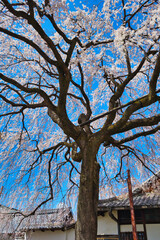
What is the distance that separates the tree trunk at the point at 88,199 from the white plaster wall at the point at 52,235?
704cm

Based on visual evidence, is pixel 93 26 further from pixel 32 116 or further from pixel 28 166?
pixel 28 166

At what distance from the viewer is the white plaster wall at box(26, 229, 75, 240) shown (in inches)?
372

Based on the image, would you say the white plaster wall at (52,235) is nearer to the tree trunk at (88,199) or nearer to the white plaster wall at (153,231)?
the white plaster wall at (153,231)

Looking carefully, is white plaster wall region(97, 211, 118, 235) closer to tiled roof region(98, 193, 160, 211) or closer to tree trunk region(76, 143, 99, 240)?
tiled roof region(98, 193, 160, 211)

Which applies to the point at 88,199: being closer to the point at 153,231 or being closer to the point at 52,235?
the point at 153,231

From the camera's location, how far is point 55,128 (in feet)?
23.3

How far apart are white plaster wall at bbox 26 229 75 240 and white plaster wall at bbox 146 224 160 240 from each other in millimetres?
4731

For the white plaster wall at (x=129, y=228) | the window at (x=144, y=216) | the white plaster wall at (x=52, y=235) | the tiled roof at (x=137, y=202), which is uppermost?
the tiled roof at (x=137, y=202)

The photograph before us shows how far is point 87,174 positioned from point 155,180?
185 inches

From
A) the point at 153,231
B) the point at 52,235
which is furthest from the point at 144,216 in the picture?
the point at 52,235

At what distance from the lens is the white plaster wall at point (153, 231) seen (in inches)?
233

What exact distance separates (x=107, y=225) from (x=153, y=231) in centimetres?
166

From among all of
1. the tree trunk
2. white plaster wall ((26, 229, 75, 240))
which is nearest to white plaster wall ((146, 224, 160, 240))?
the tree trunk

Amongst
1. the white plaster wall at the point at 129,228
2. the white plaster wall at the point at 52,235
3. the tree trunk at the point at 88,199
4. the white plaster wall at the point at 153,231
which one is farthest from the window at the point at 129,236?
the white plaster wall at the point at 52,235
